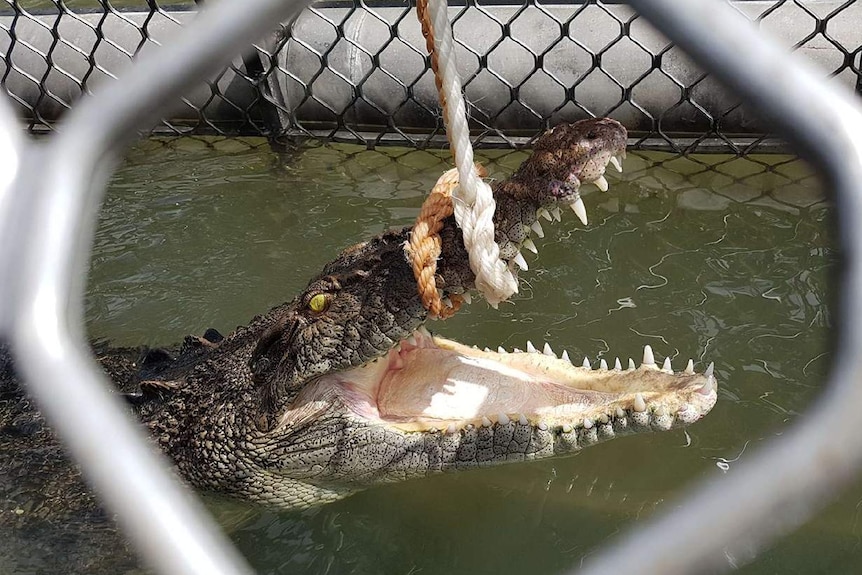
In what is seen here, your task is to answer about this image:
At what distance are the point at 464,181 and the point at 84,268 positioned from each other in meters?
1.02

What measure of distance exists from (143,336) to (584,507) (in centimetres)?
251

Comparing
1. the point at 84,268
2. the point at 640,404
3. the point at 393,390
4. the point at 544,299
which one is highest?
the point at 84,268

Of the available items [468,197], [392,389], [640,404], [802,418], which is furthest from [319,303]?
[802,418]

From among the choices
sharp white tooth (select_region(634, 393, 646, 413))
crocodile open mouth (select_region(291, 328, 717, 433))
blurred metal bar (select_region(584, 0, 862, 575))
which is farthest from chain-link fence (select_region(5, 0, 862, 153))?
blurred metal bar (select_region(584, 0, 862, 575))

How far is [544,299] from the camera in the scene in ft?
13.5

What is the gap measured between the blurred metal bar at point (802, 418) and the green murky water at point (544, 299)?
64.3 inches

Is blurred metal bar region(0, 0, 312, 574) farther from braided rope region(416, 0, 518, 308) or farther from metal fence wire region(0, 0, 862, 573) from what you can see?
braided rope region(416, 0, 518, 308)

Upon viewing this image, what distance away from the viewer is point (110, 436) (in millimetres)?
839

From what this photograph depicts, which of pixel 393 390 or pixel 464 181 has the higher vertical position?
pixel 464 181

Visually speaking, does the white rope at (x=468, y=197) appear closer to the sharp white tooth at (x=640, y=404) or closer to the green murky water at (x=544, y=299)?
the sharp white tooth at (x=640, y=404)

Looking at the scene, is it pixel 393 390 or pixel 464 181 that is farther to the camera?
pixel 393 390

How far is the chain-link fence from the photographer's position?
14.0 ft

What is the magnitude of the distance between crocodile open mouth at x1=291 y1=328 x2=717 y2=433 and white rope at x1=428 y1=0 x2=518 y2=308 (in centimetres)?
46

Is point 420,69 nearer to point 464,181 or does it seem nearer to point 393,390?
point 393,390
